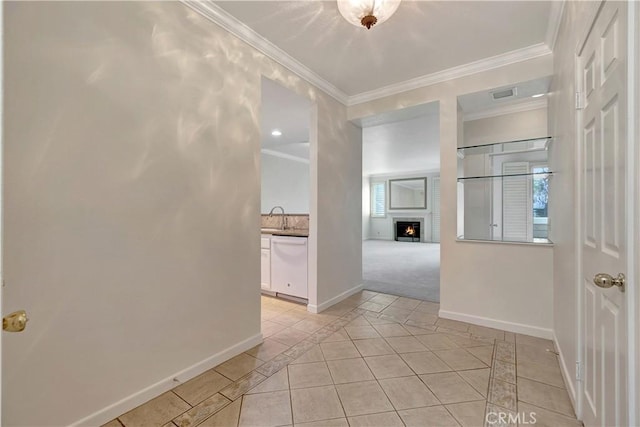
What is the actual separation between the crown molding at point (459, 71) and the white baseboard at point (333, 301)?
239 cm

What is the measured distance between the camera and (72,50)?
1435 mm

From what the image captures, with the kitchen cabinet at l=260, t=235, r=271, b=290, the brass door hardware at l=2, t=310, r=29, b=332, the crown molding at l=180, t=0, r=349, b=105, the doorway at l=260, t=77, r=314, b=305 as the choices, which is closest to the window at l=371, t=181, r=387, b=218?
the doorway at l=260, t=77, r=314, b=305

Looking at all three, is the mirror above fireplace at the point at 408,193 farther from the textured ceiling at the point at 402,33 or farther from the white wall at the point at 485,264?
the textured ceiling at the point at 402,33

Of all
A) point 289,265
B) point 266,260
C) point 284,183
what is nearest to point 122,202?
point 289,265

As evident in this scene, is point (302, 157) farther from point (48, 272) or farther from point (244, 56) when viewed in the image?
Result: point (48, 272)

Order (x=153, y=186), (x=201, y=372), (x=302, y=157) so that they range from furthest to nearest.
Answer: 1. (x=302, y=157)
2. (x=201, y=372)
3. (x=153, y=186)

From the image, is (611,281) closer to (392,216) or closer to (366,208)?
(392,216)

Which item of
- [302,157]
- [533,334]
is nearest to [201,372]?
[533,334]

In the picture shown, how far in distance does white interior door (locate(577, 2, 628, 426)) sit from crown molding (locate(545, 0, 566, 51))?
28.1 inches

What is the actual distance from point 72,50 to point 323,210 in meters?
2.36

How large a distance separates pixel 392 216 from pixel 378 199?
2.92 ft

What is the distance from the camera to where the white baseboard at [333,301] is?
319 centimetres

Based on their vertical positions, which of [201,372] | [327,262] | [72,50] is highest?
[72,50]

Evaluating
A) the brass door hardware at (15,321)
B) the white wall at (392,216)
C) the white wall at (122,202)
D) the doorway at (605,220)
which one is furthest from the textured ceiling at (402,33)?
the white wall at (392,216)
